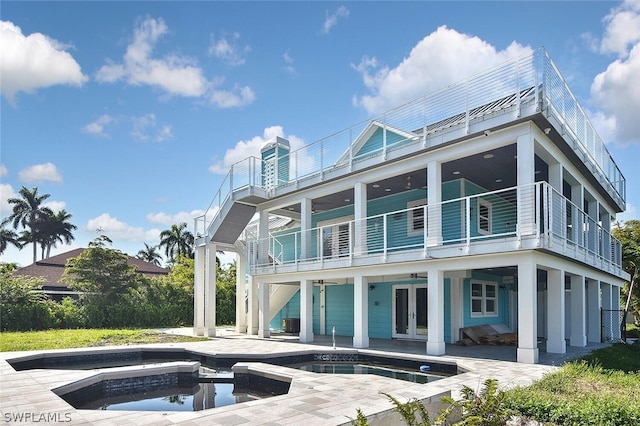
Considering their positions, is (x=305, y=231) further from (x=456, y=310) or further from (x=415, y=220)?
(x=456, y=310)

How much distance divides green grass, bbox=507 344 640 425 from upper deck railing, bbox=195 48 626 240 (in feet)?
18.1

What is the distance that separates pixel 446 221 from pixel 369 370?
20.4ft

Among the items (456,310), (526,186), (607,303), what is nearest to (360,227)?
(456,310)

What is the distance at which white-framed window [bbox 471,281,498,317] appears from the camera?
1620 cm

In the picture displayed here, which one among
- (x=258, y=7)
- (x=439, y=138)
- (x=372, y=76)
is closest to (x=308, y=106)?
(x=372, y=76)

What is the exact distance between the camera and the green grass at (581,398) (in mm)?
5180

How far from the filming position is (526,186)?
34.1 ft

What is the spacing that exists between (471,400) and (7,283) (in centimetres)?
2090

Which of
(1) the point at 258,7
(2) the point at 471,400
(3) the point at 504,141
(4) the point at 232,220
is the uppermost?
(1) the point at 258,7

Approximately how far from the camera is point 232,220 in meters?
18.0

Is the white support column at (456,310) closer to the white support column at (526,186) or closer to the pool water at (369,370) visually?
the pool water at (369,370)

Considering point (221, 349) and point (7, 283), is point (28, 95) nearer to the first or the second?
point (221, 349)

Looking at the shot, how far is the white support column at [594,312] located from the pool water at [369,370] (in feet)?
29.4

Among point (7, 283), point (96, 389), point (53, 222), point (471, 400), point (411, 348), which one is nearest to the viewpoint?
point (471, 400)
